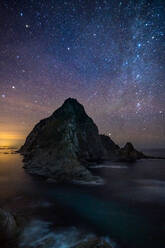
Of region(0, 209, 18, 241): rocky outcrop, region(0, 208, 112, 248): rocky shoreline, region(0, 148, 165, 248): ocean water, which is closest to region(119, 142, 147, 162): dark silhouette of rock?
region(0, 148, 165, 248): ocean water

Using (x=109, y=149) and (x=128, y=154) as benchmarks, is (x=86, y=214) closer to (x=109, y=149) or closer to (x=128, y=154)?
(x=128, y=154)

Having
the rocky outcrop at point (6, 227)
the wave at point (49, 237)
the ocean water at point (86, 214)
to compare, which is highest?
the rocky outcrop at point (6, 227)

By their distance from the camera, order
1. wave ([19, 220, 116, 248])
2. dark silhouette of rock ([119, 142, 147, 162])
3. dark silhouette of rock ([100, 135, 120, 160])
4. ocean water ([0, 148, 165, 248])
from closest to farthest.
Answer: wave ([19, 220, 116, 248]), ocean water ([0, 148, 165, 248]), dark silhouette of rock ([119, 142, 147, 162]), dark silhouette of rock ([100, 135, 120, 160])

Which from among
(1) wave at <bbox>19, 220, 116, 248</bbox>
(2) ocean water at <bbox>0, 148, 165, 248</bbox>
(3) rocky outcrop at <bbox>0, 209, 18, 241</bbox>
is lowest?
(2) ocean water at <bbox>0, 148, 165, 248</bbox>

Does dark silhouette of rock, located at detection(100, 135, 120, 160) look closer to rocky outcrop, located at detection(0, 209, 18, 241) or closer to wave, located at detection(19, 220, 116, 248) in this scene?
wave, located at detection(19, 220, 116, 248)

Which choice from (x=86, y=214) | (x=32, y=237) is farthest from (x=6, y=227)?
(x=86, y=214)

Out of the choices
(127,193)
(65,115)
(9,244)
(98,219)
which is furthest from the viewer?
(65,115)

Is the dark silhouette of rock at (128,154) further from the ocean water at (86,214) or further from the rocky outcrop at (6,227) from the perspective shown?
the rocky outcrop at (6,227)

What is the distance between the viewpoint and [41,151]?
4825 centimetres

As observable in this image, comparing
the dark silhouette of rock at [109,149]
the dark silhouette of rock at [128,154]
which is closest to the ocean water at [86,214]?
the dark silhouette of rock at [128,154]

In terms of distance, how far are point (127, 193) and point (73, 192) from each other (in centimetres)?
1036

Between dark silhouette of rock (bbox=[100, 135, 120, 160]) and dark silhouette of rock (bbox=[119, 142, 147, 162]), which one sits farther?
dark silhouette of rock (bbox=[100, 135, 120, 160])

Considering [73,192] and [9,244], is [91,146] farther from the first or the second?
[9,244]

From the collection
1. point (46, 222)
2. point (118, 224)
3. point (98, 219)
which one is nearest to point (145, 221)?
point (118, 224)
